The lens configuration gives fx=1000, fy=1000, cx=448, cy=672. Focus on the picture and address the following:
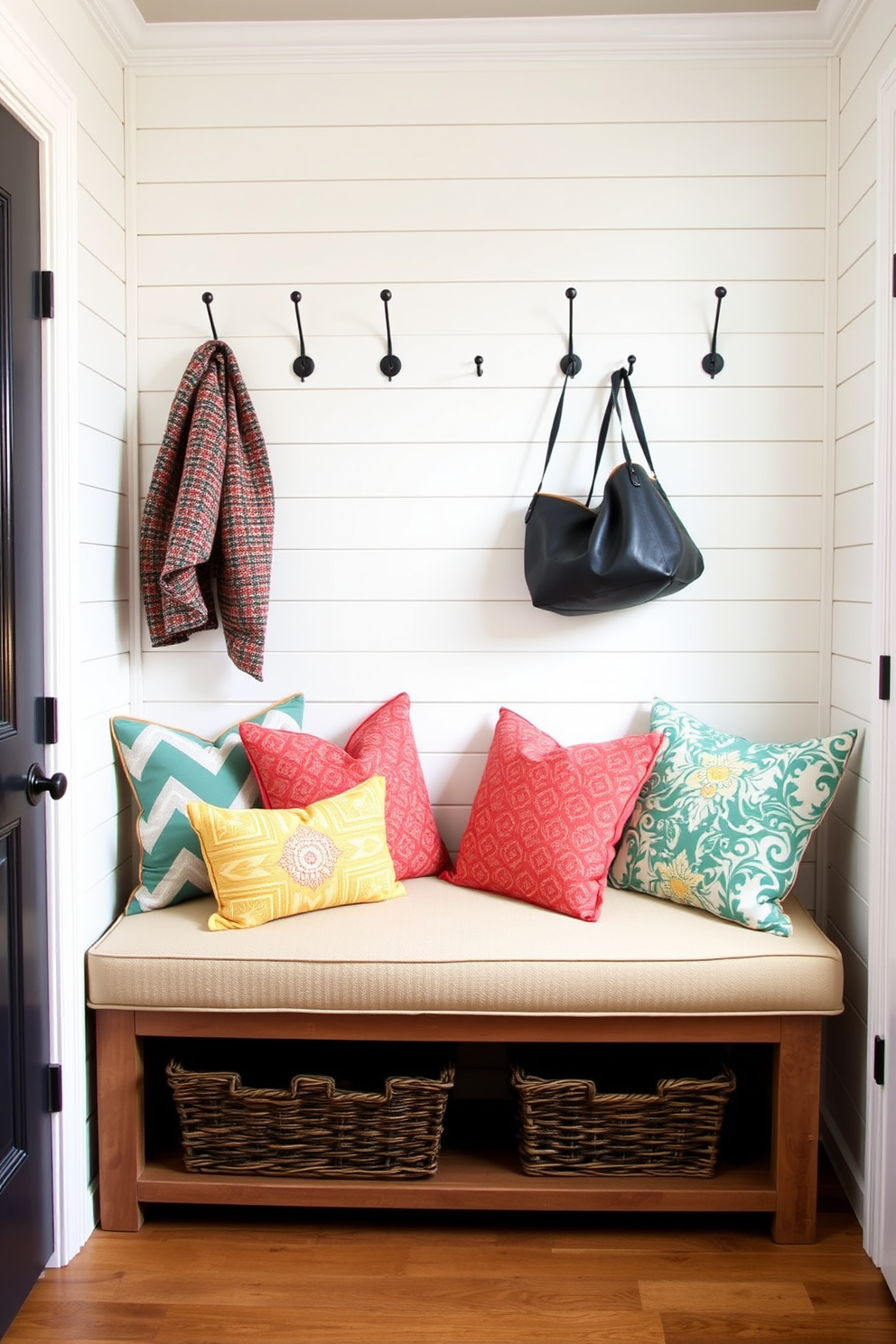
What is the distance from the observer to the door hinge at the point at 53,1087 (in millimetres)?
1890

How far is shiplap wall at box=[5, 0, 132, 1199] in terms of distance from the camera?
198cm

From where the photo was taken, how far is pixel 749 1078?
2.32 metres

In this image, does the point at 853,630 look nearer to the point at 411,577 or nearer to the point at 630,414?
the point at 630,414

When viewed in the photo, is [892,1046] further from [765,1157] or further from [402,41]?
[402,41]

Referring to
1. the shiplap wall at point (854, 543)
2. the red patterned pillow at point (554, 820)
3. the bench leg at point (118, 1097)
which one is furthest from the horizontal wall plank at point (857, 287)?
the bench leg at point (118, 1097)

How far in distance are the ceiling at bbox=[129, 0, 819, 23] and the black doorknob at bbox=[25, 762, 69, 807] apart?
66.0 inches

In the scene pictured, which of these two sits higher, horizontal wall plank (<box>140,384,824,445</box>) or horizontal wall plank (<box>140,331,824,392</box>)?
horizontal wall plank (<box>140,331,824,392</box>)

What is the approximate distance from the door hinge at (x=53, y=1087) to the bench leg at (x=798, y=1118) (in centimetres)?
139

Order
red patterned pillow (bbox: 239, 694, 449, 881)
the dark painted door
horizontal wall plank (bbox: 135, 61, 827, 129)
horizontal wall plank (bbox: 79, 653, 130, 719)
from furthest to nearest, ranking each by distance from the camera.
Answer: horizontal wall plank (bbox: 135, 61, 827, 129) → red patterned pillow (bbox: 239, 694, 449, 881) → horizontal wall plank (bbox: 79, 653, 130, 719) → the dark painted door

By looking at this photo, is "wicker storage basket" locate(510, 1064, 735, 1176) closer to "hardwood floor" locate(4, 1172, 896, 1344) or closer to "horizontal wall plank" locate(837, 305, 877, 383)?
→ "hardwood floor" locate(4, 1172, 896, 1344)

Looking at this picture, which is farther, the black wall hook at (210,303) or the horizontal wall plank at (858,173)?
the black wall hook at (210,303)

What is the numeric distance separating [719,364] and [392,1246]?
2.03m

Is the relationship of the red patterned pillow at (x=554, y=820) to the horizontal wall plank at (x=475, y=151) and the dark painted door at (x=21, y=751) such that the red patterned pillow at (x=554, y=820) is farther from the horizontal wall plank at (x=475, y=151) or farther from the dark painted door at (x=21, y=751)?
the horizontal wall plank at (x=475, y=151)

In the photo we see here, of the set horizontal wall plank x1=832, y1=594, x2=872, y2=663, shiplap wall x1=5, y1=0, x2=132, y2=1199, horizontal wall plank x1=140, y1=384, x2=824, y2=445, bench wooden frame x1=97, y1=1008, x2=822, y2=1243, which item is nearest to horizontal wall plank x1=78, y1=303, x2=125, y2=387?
shiplap wall x1=5, y1=0, x2=132, y2=1199
